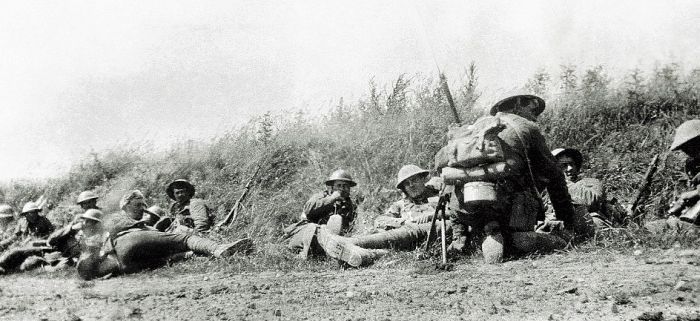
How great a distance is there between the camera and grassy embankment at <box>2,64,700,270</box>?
860 cm

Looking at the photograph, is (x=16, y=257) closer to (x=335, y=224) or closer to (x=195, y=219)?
(x=195, y=219)

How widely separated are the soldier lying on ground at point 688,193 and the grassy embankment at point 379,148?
1501mm

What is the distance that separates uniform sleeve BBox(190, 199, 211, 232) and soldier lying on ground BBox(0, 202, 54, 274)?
2629 millimetres

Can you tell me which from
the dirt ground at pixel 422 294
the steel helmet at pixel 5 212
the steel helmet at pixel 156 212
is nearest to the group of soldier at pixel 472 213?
the dirt ground at pixel 422 294

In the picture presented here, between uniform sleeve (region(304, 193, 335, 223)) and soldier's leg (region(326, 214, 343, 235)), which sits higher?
uniform sleeve (region(304, 193, 335, 223))

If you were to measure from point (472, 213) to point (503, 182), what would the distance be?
1.40 ft

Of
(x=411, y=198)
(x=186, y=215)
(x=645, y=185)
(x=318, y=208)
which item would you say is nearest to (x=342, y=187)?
(x=318, y=208)

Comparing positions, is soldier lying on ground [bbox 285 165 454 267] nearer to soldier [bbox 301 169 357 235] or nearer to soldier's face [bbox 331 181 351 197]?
soldier [bbox 301 169 357 235]

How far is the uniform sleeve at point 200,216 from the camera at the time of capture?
8672mm

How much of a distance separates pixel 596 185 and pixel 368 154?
176 inches

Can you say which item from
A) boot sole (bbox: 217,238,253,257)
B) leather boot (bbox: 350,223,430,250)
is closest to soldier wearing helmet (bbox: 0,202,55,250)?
boot sole (bbox: 217,238,253,257)

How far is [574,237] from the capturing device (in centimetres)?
571

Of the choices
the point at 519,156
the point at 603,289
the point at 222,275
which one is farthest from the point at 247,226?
the point at 603,289

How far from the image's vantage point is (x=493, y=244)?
5.36 meters
